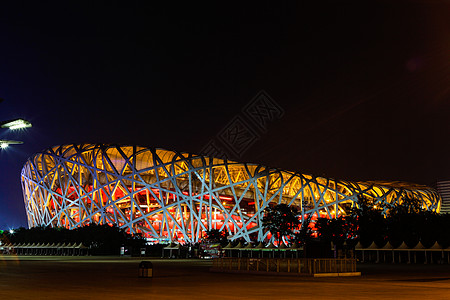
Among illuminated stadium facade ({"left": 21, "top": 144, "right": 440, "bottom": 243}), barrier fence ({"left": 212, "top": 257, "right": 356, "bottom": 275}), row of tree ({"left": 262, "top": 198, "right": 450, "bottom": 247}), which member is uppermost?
Result: illuminated stadium facade ({"left": 21, "top": 144, "right": 440, "bottom": 243})

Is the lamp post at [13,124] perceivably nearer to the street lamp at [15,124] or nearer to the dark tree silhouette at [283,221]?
the street lamp at [15,124]

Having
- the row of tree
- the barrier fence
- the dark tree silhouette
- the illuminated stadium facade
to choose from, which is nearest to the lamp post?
the barrier fence

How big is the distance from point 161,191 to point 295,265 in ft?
201

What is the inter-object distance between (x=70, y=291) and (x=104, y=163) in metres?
72.9

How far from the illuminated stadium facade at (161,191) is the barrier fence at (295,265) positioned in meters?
54.0

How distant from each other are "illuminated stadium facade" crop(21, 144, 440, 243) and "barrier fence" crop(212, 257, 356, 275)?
177ft

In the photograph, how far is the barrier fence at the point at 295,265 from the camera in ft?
76.3

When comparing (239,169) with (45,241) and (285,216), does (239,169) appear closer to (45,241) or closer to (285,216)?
(285,216)

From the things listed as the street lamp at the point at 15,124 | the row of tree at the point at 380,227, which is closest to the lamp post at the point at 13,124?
the street lamp at the point at 15,124

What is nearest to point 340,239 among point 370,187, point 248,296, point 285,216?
point 285,216

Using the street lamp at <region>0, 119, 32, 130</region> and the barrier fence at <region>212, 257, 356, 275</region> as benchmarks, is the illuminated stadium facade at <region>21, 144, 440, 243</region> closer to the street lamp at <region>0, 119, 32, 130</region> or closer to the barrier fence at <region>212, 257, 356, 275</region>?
the barrier fence at <region>212, 257, 356, 275</region>

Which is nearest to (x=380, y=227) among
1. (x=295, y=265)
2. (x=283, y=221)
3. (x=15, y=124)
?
(x=283, y=221)

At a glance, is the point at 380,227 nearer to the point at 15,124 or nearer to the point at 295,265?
the point at 295,265

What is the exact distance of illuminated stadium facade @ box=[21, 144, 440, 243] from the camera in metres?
82.5
